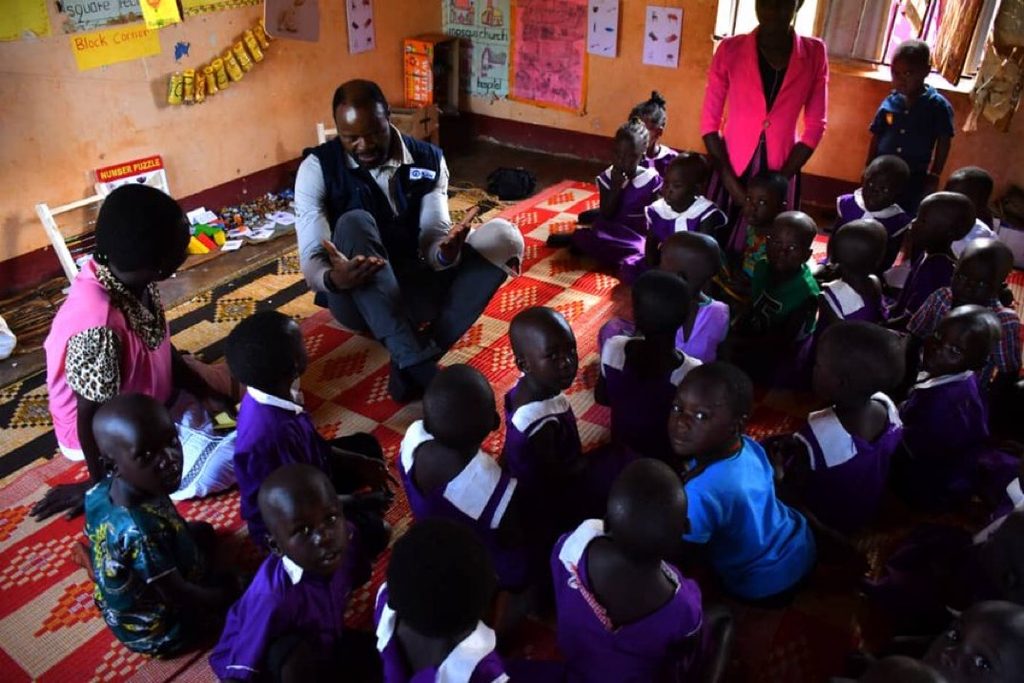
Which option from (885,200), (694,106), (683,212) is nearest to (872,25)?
(694,106)

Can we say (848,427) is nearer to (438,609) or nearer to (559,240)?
(438,609)

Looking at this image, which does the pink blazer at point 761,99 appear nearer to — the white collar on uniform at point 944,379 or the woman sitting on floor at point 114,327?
the white collar on uniform at point 944,379

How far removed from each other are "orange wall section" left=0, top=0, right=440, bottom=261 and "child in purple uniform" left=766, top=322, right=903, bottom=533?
358cm

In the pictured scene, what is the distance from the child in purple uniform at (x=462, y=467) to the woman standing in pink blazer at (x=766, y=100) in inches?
89.0

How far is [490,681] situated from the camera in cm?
131

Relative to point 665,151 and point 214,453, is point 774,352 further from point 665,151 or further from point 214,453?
point 214,453

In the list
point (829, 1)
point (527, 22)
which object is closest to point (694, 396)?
point (829, 1)

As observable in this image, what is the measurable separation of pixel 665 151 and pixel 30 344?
326 centimetres

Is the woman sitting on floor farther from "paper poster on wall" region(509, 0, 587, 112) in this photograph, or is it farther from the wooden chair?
"paper poster on wall" region(509, 0, 587, 112)

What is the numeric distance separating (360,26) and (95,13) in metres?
1.81

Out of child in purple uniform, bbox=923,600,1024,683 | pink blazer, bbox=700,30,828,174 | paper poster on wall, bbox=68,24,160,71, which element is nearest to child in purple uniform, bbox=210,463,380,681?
child in purple uniform, bbox=923,600,1024,683

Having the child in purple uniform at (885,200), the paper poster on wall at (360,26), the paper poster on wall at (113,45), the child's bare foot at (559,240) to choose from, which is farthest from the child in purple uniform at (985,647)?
the paper poster on wall at (360,26)

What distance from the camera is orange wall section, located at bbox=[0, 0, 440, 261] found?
344cm

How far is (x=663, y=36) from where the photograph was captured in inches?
191
